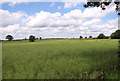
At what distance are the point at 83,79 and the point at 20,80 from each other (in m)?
3.59

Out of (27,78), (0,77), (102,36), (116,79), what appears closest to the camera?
(116,79)

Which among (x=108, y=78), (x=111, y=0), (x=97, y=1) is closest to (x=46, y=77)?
(x=108, y=78)

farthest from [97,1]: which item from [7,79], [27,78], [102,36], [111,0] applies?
[102,36]

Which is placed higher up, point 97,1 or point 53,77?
point 97,1

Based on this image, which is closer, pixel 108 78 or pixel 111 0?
pixel 108 78

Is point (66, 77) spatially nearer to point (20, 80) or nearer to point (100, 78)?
point (100, 78)

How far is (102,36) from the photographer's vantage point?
367ft

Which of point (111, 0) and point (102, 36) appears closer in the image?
point (111, 0)

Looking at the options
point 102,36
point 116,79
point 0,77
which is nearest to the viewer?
point 116,79

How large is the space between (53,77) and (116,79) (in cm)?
348

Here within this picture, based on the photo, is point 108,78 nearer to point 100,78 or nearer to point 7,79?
point 100,78

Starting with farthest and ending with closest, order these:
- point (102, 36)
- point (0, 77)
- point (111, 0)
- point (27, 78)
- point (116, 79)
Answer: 1. point (102, 36)
2. point (111, 0)
3. point (0, 77)
4. point (27, 78)
5. point (116, 79)

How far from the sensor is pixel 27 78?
17.6 ft

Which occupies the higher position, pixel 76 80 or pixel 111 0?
pixel 111 0
